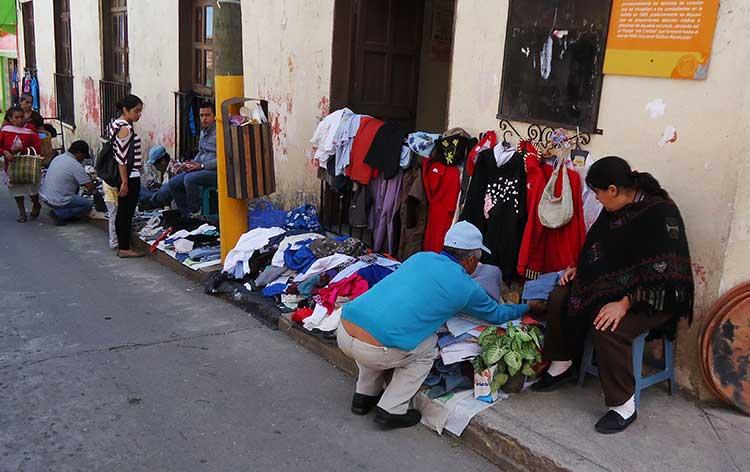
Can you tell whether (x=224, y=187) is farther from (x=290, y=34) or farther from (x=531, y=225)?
(x=531, y=225)

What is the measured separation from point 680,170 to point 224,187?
3.97m

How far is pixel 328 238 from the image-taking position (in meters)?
6.36

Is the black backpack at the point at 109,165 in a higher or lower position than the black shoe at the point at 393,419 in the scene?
higher

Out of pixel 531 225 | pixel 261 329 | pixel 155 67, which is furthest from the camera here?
pixel 155 67

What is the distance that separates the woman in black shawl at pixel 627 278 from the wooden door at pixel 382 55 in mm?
3518

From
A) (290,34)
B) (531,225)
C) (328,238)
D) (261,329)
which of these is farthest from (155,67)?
(531,225)

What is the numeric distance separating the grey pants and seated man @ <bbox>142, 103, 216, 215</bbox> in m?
4.54

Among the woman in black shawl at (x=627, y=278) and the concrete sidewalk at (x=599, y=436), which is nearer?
the concrete sidewalk at (x=599, y=436)

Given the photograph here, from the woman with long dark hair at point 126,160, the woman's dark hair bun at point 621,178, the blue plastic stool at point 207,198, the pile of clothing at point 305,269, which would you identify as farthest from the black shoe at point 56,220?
the woman's dark hair bun at point 621,178

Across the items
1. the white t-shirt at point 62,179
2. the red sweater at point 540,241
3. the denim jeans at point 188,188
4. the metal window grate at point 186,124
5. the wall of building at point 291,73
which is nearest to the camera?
the red sweater at point 540,241

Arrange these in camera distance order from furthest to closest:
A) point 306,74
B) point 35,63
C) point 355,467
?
point 35,63 < point 306,74 < point 355,467

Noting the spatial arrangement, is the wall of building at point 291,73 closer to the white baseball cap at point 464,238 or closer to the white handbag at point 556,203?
the white handbag at point 556,203

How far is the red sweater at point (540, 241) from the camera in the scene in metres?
4.62

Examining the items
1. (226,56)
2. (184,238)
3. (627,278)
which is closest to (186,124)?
(184,238)
